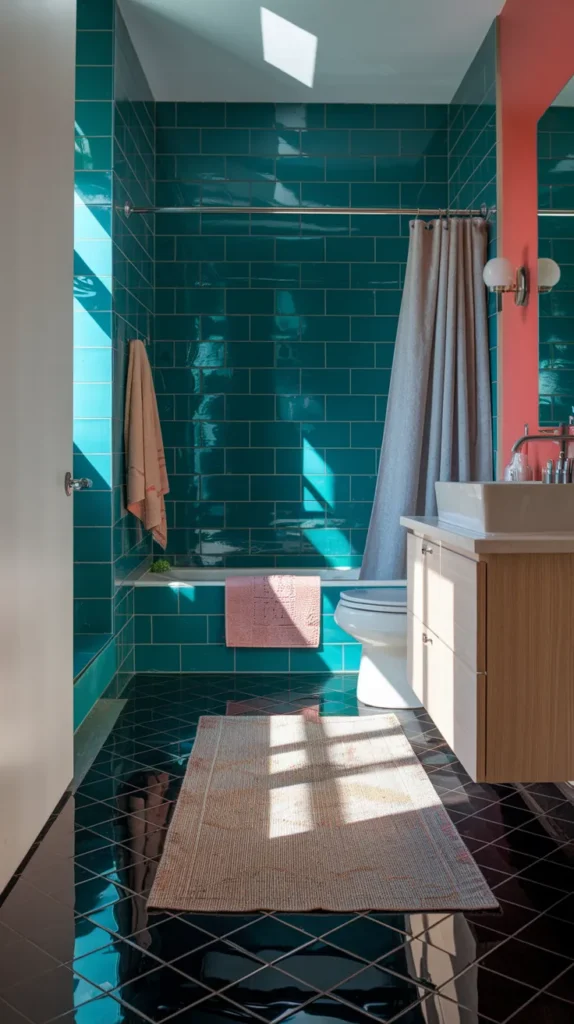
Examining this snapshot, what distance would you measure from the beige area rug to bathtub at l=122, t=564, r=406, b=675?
3.08 ft

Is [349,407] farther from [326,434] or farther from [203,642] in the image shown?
[203,642]

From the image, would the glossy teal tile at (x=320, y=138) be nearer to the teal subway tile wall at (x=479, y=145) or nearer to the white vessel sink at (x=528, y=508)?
the teal subway tile wall at (x=479, y=145)

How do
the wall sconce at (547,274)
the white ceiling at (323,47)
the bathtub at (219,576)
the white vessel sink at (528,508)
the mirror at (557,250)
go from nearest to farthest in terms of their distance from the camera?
the white vessel sink at (528,508) < the mirror at (557,250) < the wall sconce at (547,274) < the white ceiling at (323,47) < the bathtub at (219,576)

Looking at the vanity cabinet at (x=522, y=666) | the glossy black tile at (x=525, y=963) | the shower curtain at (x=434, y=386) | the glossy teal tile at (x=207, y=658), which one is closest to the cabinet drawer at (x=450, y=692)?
the vanity cabinet at (x=522, y=666)

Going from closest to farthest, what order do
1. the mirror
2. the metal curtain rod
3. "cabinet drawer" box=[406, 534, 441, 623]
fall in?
"cabinet drawer" box=[406, 534, 441, 623] → the mirror → the metal curtain rod

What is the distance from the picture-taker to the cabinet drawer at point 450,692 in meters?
2.41

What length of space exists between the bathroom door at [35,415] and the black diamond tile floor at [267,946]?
17 centimetres

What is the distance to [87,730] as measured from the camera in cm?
344

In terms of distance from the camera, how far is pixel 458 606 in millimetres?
2617

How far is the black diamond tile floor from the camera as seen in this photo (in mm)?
1722

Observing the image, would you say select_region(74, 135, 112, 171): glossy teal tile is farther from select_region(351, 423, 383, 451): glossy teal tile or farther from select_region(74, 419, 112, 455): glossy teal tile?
select_region(351, 423, 383, 451): glossy teal tile

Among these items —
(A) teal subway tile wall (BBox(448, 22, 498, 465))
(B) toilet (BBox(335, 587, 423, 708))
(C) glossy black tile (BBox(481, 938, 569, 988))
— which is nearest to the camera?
(C) glossy black tile (BBox(481, 938, 569, 988))

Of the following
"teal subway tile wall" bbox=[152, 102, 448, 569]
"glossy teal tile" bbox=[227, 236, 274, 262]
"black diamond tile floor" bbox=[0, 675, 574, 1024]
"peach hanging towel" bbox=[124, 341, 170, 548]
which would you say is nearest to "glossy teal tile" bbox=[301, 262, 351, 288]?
"teal subway tile wall" bbox=[152, 102, 448, 569]

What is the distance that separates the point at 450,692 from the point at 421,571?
611 mm
